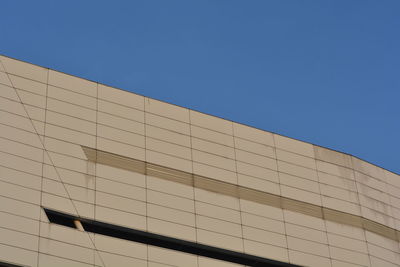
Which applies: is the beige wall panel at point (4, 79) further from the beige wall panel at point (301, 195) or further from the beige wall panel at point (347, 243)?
the beige wall panel at point (347, 243)

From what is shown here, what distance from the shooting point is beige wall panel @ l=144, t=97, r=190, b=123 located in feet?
209

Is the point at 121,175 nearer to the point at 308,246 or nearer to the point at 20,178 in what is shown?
the point at 20,178

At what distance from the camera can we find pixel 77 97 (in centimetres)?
6112

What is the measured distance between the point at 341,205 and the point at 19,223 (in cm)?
2437

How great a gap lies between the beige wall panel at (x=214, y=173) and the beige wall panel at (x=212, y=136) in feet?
6.99

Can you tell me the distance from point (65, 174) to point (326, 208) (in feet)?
63.4

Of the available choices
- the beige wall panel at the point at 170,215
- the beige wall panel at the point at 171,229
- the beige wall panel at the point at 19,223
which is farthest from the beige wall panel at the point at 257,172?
the beige wall panel at the point at 19,223

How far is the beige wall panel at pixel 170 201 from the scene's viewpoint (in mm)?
59969

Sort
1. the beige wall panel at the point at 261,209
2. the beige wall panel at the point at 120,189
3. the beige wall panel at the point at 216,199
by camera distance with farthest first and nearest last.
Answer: the beige wall panel at the point at 261,209 < the beige wall panel at the point at 216,199 < the beige wall panel at the point at 120,189

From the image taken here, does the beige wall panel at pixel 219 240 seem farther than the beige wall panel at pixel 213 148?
No

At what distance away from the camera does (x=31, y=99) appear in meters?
59.3

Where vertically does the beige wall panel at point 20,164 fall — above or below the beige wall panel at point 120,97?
below

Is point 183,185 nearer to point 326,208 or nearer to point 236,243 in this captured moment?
point 236,243

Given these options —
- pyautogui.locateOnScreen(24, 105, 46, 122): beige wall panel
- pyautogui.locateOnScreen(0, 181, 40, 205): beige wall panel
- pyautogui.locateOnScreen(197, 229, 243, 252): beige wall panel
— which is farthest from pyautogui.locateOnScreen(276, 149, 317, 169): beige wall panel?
pyautogui.locateOnScreen(0, 181, 40, 205): beige wall panel
